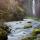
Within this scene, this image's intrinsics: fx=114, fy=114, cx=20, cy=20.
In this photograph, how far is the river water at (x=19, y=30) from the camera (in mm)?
1738

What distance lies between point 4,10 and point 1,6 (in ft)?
0.27

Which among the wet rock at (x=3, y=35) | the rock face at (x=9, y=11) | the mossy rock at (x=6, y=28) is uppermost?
the rock face at (x=9, y=11)

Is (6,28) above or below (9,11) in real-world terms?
below

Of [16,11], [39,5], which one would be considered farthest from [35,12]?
[16,11]

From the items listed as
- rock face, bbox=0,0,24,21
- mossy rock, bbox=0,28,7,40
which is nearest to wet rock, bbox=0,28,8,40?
mossy rock, bbox=0,28,7,40

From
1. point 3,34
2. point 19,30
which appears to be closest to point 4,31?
point 3,34

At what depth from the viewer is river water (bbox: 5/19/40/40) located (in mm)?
1738

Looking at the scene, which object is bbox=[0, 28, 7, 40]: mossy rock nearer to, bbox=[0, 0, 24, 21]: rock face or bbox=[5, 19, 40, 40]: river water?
bbox=[5, 19, 40, 40]: river water

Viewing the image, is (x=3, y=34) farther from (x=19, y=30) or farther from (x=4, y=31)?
(x=19, y=30)

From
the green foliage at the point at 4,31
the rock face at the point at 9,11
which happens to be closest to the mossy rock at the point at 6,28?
the green foliage at the point at 4,31

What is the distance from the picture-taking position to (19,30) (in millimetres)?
1784

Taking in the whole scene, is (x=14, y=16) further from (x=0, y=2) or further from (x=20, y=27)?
(x=0, y=2)

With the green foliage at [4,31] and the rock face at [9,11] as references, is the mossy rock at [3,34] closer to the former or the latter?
the green foliage at [4,31]

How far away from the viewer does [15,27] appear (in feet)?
5.91
